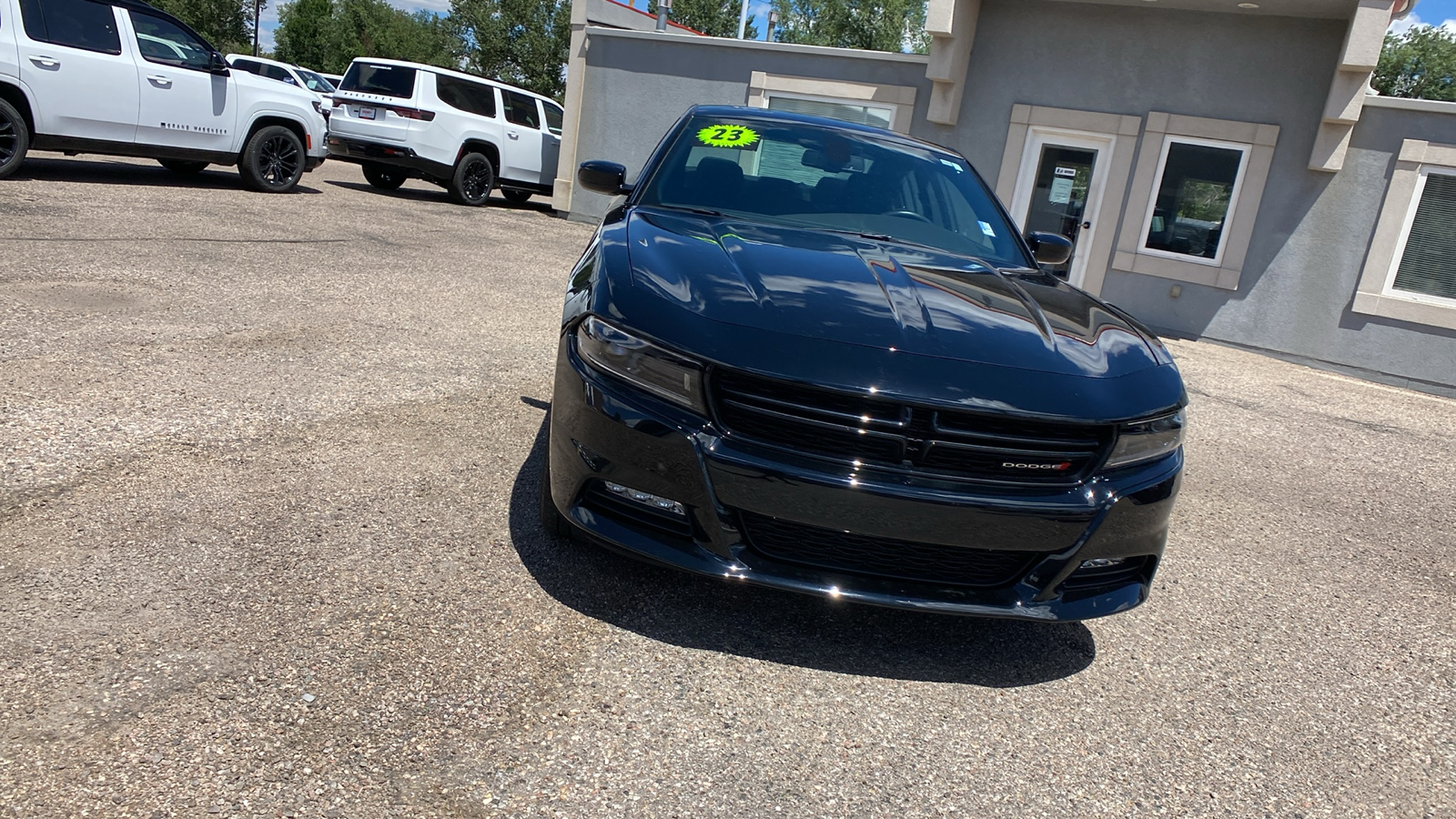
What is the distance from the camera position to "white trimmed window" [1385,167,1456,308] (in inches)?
406

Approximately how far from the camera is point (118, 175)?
11500mm

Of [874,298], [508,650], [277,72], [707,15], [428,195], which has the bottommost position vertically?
[508,650]

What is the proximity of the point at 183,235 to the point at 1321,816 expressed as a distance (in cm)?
846

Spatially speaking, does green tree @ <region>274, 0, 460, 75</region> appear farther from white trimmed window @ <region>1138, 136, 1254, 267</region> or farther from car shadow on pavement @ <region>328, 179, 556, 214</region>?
white trimmed window @ <region>1138, 136, 1254, 267</region>

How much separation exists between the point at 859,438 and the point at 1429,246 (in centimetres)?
1081

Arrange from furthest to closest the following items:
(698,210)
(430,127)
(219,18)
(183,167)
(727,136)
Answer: (219,18)
(430,127)
(183,167)
(727,136)
(698,210)

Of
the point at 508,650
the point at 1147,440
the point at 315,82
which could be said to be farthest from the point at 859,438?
the point at 315,82

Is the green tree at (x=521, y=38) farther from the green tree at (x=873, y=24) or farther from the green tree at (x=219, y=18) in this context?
the green tree at (x=873, y=24)

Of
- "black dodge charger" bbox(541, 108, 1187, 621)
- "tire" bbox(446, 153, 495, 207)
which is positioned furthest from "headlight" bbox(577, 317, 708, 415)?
"tire" bbox(446, 153, 495, 207)

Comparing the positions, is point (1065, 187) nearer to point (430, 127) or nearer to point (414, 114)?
point (430, 127)

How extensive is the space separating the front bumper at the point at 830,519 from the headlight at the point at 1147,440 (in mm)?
41

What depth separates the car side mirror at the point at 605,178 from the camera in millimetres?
4281

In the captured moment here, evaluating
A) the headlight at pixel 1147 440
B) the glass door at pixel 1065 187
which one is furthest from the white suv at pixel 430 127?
the headlight at pixel 1147 440

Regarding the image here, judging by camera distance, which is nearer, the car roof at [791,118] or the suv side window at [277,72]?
the car roof at [791,118]
